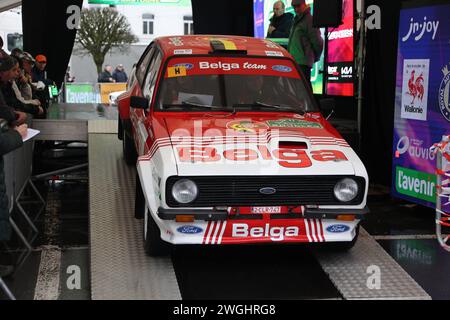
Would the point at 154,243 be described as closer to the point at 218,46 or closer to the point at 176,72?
the point at 176,72

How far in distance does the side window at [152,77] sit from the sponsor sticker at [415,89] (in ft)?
9.65

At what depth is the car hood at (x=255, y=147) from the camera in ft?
17.5

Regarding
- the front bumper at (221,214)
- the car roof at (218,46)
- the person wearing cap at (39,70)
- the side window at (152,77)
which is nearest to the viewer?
the front bumper at (221,214)

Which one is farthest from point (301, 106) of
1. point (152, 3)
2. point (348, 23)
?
point (152, 3)

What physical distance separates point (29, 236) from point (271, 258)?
269 cm

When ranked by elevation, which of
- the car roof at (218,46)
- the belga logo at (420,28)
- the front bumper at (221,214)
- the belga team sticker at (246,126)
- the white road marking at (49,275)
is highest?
the belga logo at (420,28)

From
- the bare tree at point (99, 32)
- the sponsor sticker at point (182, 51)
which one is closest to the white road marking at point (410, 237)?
the sponsor sticker at point (182, 51)

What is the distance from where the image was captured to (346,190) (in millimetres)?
5516

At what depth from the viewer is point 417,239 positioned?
7027mm

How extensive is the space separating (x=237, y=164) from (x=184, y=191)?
1.55 ft

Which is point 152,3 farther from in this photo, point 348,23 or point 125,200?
point 125,200

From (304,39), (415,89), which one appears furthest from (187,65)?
(304,39)

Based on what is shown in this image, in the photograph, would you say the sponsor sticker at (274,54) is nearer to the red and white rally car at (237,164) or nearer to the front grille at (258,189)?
the red and white rally car at (237,164)

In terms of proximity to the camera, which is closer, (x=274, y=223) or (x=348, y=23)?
(x=274, y=223)
